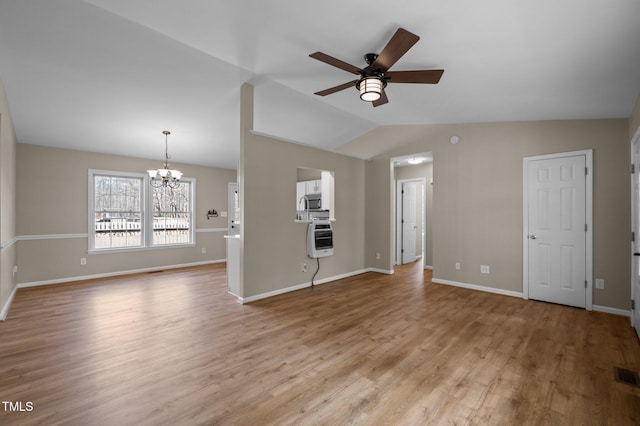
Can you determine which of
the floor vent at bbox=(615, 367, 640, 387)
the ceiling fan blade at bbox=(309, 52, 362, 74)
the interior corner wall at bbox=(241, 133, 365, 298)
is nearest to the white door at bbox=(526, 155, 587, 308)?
the floor vent at bbox=(615, 367, 640, 387)

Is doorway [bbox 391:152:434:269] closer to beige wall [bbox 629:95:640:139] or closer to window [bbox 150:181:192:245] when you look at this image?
beige wall [bbox 629:95:640:139]

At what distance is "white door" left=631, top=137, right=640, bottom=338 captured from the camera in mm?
2971

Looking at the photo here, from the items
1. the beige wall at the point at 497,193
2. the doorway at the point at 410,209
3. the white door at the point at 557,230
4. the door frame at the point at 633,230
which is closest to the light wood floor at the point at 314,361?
the door frame at the point at 633,230

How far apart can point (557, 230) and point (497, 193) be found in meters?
0.90

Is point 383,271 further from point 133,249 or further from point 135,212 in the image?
point 135,212

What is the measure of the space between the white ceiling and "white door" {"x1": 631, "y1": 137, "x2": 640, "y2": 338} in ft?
2.08

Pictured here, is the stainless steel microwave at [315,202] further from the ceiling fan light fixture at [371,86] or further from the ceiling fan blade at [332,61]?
the ceiling fan blade at [332,61]

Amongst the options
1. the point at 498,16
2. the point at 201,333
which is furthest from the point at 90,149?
the point at 498,16

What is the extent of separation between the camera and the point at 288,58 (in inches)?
126

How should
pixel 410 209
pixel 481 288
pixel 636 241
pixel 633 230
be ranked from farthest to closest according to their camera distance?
pixel 410 209 < pixel 481 288 < pixel 633 230 < pixel 636 241

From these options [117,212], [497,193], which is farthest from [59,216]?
[497,193]

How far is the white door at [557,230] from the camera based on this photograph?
376 centimetres

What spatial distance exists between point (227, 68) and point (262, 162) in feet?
4.07

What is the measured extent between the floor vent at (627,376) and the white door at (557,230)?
1795 millimetres
